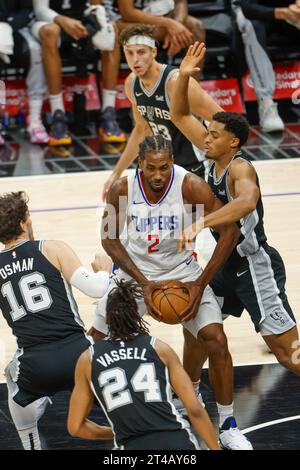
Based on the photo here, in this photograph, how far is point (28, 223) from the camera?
5.40 meters

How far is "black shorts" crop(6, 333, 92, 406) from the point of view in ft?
17.0

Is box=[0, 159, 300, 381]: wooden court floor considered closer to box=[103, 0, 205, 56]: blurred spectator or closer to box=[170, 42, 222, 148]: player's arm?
box=[170, 42, 222, 148]: player's arm

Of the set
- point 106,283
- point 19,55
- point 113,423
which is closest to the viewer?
point 113,423

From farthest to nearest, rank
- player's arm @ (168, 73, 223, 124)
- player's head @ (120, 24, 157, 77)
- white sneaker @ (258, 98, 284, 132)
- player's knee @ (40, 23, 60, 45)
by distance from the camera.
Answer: white sneaker @ (258, 98, 284, 132) → player's knee @ (40, 23, 60, 45) → player's head @ (120, 24, 157, 77) → player's arm @ (168, 73, 223, 124)

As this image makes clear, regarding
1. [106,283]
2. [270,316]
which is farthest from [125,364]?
[270,316]

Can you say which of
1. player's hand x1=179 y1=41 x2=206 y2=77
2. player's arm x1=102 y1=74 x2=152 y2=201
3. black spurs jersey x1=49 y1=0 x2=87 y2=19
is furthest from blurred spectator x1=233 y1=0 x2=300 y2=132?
player's hand x1=179 y1=41 x2=206 y2=77

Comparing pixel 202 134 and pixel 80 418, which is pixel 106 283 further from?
pixel 202 134

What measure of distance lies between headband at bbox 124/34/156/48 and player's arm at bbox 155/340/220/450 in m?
3.28

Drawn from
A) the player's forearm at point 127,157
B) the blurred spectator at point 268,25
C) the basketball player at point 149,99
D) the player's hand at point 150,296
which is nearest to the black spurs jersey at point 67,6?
the blurred spectator at point 268,25

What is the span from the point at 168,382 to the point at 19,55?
24.9 feet

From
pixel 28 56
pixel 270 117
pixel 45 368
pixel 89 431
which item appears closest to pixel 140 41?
pixel 45 368

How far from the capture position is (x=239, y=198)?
5688 millimetres

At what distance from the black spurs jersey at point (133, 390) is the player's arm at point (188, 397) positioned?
31 mm

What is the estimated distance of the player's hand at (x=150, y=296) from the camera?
5.65m
